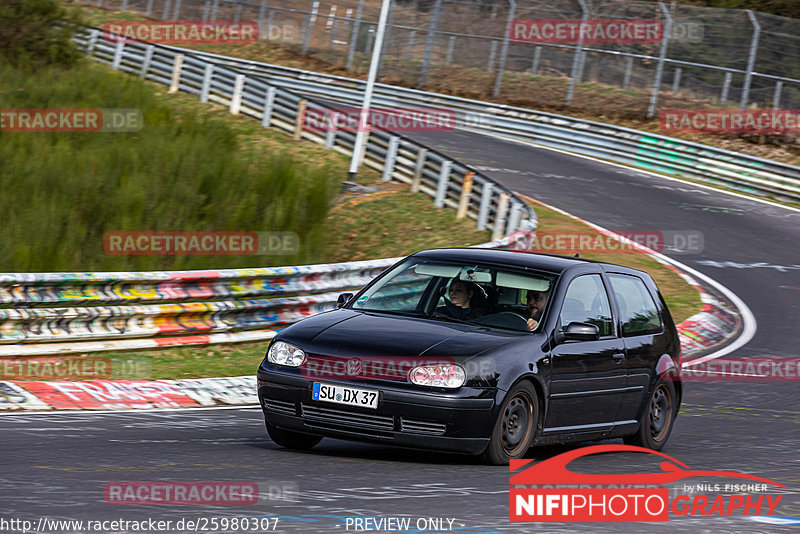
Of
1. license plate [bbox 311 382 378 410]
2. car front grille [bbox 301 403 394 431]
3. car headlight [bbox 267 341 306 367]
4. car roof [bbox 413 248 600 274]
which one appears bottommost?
car front grille [bbox 301 403 394 431]

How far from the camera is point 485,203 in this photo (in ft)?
75.2

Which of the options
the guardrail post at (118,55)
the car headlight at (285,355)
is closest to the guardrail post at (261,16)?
the guardrail post at (118,55)

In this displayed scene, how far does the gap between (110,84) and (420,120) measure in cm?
1404

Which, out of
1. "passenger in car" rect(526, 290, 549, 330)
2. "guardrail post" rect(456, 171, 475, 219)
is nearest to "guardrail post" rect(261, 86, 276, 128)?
"guardrail post" rect(456, 171, 475, 219)

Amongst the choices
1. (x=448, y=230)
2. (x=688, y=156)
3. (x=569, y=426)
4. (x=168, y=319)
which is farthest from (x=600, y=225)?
(x=569, y=426)

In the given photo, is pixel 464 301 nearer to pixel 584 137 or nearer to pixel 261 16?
pixel 584 137

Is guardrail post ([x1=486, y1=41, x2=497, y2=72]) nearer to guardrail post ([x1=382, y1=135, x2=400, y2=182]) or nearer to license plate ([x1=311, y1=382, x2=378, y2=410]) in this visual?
guardrail post ([x1=382, y1=135, x2=400, y2=182])

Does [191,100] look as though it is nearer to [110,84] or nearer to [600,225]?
[110,84]

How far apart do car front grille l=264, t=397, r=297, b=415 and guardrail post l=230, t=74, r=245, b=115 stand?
24714 millimetres

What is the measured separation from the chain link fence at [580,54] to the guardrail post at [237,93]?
1045 cm

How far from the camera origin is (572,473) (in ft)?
24.9

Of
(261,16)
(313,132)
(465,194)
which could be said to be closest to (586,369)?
(465,194)

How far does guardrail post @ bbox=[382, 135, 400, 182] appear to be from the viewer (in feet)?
87.8

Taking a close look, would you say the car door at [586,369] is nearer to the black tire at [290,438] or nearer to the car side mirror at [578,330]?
the car side mirror at [578,330]
